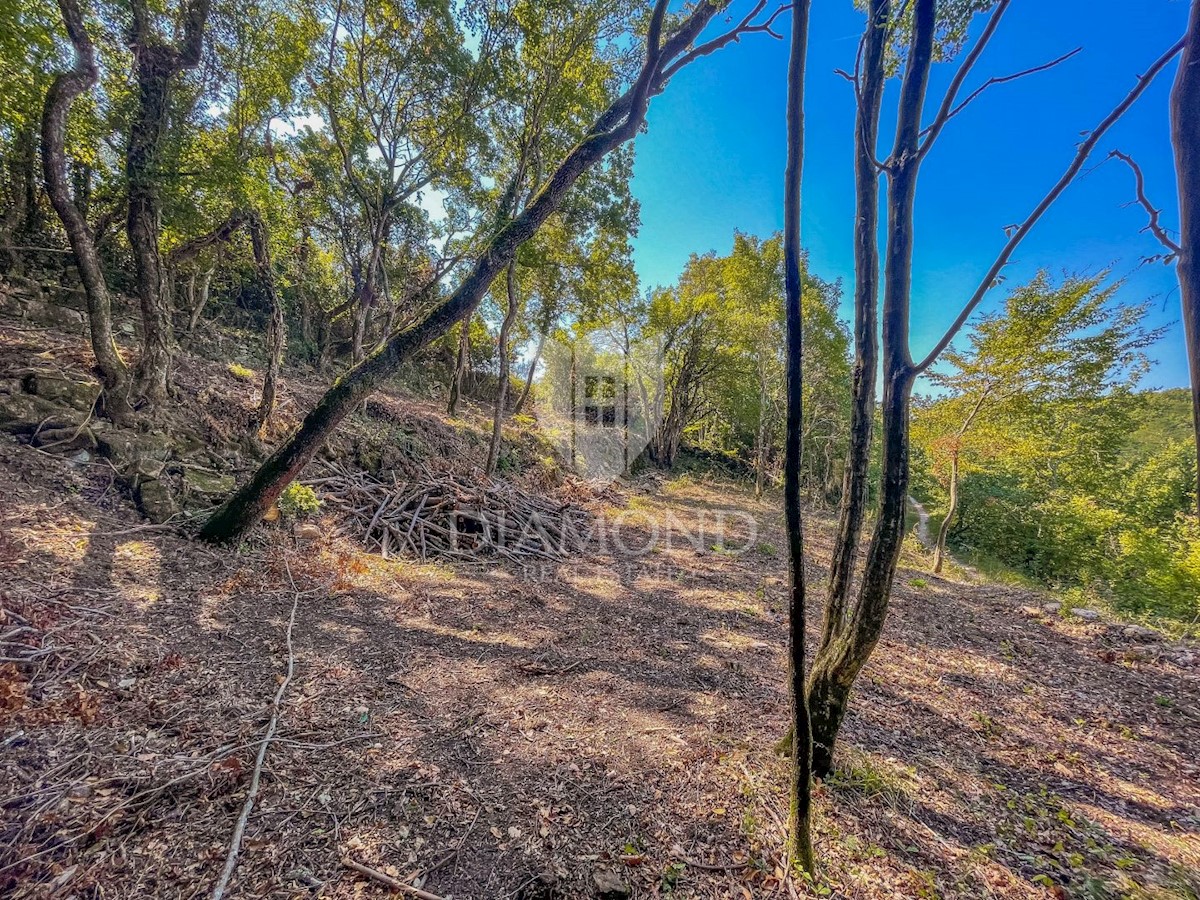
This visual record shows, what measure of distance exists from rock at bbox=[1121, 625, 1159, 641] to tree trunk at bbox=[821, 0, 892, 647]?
6.42 meters

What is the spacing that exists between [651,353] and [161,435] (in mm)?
17025

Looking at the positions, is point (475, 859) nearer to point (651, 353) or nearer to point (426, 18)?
point (426, 18)

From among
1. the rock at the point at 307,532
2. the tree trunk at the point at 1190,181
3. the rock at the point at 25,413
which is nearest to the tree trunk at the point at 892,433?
the tree trunk at the point at 1190,181

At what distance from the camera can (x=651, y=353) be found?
64.3 ft

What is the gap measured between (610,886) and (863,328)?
343cm

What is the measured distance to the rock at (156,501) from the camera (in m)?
4.41

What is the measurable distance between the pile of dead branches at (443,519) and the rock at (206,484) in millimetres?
1185

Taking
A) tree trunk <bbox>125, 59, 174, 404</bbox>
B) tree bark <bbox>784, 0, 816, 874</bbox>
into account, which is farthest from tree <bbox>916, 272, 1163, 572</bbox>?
tree trunk <bbox>125, 59, 174, 404</bbox>

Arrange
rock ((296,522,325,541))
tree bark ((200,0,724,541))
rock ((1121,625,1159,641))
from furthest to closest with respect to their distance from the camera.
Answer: rock ((1121,625,1159,641)) < rock ((296,522,325,541)) < tree bark ((200,0,724,541))

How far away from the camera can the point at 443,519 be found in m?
7.02

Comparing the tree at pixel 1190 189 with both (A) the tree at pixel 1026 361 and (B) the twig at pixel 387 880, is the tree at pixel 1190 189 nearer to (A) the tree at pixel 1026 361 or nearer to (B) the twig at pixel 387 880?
(B) the twig at pixel 387 880

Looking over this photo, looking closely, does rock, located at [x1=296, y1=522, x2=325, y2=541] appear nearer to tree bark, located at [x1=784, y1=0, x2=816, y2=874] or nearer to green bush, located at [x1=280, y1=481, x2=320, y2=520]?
green bush, located at [x1=280, y1=481, x2=320, y2=520]

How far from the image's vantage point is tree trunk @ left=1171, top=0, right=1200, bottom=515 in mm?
1576

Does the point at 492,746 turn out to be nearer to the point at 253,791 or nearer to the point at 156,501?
the point at 253,791
